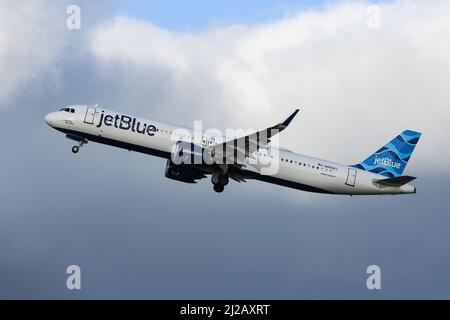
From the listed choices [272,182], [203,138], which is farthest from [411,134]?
[203,138]

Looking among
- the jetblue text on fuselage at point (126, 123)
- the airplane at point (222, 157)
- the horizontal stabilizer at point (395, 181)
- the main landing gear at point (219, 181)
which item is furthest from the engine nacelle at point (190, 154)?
the horizontal stabilizer at point (395, 181)

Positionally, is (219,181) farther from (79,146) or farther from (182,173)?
(79,146)

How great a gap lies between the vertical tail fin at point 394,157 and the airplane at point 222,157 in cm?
11

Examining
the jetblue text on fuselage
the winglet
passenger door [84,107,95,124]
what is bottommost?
the winglet

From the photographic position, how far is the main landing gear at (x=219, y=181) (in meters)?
67.2

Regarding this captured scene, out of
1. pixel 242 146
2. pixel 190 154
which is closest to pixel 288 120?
pixel 242 146

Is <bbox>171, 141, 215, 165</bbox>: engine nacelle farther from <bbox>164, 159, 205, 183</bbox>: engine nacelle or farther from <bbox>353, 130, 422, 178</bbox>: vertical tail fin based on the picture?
<bbox>353, 130, 422, 178</bbox>: vertical tail fin

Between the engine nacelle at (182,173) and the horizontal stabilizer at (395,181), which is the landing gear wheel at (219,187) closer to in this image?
the engine nacelle at (182,173)

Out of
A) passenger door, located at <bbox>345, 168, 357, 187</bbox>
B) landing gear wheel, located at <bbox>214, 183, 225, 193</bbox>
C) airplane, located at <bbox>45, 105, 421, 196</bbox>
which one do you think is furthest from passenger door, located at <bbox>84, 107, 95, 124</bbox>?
passenger door, located at <bbox>345, 168, 357, 187</bbox>

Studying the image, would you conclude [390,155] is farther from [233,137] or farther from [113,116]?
[113,116]

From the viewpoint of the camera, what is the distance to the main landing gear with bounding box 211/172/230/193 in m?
67.2

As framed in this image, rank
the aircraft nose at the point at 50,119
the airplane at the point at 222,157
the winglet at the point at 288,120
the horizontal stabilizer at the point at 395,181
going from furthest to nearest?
the aircraft nose at the point at 50,119
the horizontal stabilizer at the point at 395,181
the airplane at the point at 222,157
the winglet at the point at 288,120

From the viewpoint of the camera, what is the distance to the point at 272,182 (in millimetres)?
68188
